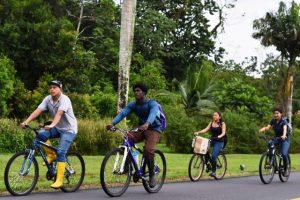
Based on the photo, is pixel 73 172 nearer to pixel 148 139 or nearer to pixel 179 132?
pixel 148 139

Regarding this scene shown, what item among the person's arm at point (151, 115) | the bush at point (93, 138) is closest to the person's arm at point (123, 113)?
the person's arm at point (151, 115)

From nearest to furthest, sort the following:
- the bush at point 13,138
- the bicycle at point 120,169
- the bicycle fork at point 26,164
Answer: the bicycle fork at point 26,164 → the bicycle at point 120,169 → the bush at point 13,138

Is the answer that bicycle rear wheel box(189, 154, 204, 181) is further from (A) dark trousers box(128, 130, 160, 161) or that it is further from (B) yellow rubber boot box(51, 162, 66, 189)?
(B) yellow rubber boot box(51, 162, 66, 189)

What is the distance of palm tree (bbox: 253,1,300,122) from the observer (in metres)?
41.3

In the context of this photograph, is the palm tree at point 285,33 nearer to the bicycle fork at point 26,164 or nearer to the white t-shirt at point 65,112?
the white t-shirt at point 65,112

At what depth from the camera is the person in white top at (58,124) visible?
1043cm

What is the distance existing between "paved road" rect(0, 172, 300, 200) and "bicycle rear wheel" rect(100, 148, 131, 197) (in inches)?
Answer: 6.7

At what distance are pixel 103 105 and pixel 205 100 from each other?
7.80 meters

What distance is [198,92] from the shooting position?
131ft

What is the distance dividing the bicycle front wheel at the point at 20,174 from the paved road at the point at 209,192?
0.56 feet

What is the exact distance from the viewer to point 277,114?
15.3m

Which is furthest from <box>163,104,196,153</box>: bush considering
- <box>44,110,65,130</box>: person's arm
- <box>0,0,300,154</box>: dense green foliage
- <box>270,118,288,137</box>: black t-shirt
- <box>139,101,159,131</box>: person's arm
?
<box>44,110,65,130</box>: person's arm

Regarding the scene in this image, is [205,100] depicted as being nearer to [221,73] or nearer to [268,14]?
[268,14]

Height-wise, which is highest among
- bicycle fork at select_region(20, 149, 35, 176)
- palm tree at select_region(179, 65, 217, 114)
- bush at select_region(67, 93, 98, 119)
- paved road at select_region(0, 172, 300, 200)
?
palm tree at select_region(179, 65, 217, 114)
